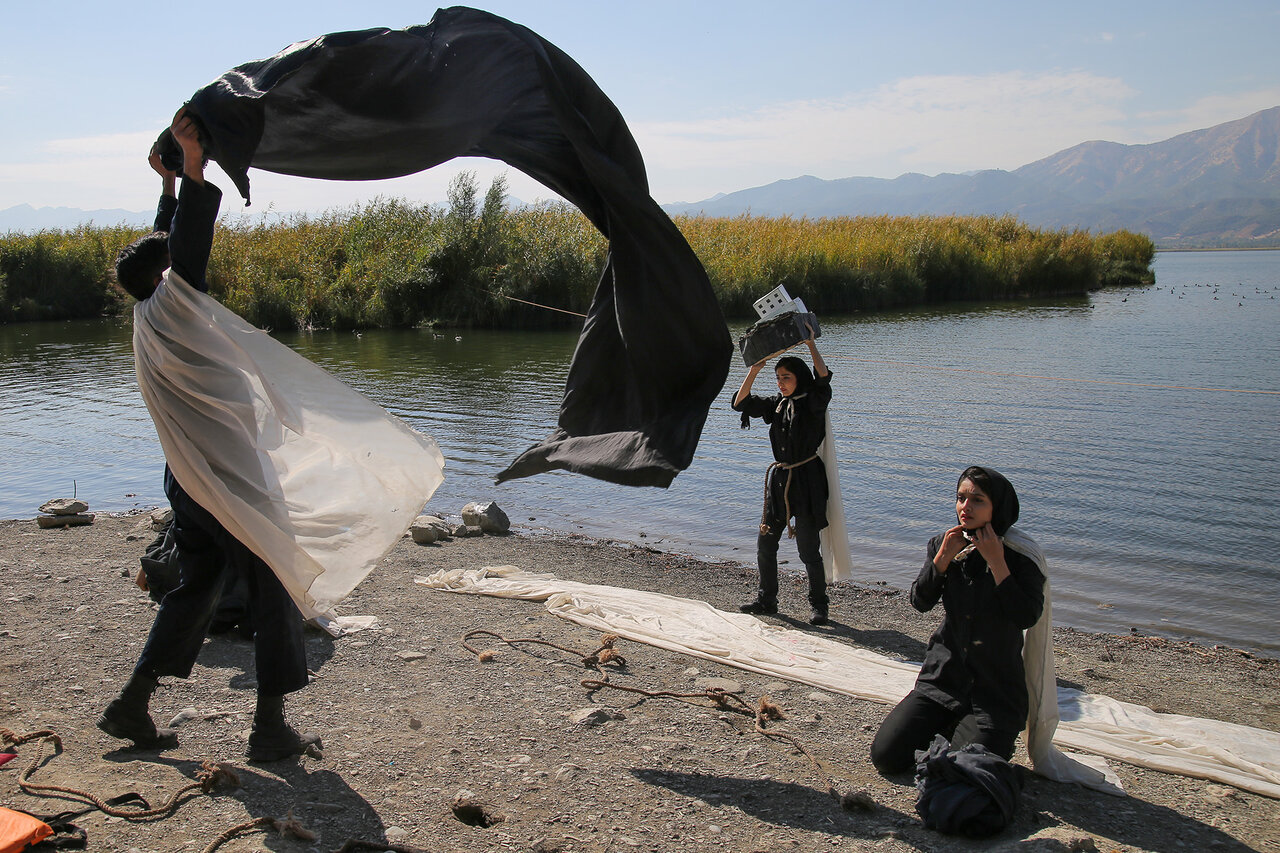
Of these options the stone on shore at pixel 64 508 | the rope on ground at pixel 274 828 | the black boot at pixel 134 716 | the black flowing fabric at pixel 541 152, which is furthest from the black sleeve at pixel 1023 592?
the stone on shore at pixel 64 508

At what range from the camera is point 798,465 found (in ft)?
22.1

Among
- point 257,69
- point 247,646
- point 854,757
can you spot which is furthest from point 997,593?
point 247,646

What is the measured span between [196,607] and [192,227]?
1.62 metres

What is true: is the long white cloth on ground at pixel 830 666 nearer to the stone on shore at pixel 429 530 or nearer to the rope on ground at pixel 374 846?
the stone on shore at pixel 429 530

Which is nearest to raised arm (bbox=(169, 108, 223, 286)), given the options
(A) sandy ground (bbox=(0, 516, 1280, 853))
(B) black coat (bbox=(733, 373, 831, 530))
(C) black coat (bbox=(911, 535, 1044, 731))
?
(A) sandy ground (bbox=(0, 516, 1280, 853))

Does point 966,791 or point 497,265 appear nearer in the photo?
point 966,791

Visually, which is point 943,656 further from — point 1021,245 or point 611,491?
point 1021,245

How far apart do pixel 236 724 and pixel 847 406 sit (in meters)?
15.1

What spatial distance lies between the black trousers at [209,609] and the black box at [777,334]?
11.2ft

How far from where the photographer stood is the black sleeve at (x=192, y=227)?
141 inches

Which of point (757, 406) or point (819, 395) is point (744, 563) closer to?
point (757, 406)

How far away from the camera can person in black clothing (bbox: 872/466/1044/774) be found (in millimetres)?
3988

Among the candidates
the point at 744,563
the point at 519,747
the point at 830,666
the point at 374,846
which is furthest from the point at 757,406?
the point at 374,846

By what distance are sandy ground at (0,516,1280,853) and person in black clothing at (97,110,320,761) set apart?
0.15 metres
